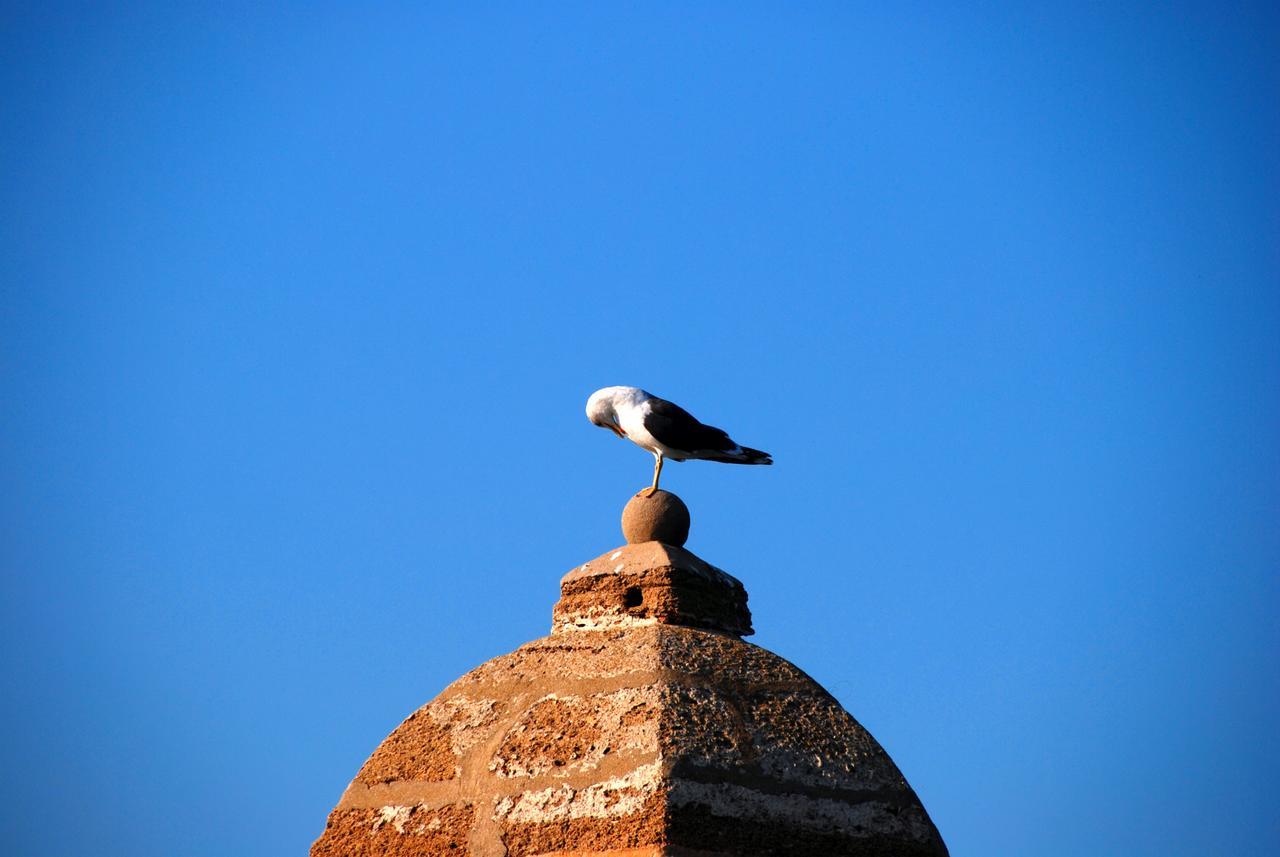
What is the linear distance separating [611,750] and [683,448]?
241cm

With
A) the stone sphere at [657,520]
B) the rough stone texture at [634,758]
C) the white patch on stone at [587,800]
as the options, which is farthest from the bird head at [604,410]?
the white patch on stone at [587,800]

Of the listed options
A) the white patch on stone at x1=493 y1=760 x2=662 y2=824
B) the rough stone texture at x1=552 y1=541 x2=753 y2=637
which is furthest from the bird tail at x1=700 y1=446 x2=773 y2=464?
the white patch on stone at x1=493 y1=760 x2=662 y2=824

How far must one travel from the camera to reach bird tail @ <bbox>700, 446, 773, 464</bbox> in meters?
9.01

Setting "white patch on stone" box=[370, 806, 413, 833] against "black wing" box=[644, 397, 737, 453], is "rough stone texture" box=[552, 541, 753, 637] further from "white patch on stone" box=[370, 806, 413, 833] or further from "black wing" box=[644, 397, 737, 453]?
"white patch on stone" box=[370, 806, 413, 833]

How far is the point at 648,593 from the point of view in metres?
7.80

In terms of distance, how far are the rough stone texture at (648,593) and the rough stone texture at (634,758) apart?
0.04ft

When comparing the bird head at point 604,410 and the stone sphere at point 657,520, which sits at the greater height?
the bird head at point 604,410

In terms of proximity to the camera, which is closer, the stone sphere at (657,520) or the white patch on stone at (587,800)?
the white patch on stone at (587,800)

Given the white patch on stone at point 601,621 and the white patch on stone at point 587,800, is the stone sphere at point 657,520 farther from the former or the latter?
the white patch on stone at point 587,800

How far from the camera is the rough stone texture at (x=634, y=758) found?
6684mm

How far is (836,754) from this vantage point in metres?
7.18

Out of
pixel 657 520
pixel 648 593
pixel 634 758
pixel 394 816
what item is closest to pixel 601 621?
pixel 648 593

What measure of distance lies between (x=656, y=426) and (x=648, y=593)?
4.17ft

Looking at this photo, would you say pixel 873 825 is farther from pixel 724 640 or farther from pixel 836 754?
pixel 724 640
